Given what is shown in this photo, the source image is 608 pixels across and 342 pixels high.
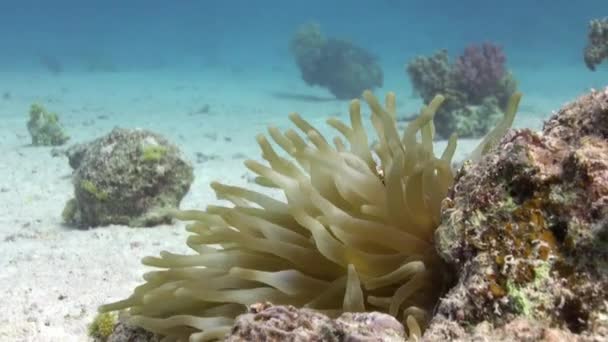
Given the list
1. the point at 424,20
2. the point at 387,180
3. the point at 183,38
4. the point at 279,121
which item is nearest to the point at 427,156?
the point at 387,180

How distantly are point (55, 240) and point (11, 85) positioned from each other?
1744 cm

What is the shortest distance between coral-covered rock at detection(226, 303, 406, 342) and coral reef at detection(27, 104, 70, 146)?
379 inches

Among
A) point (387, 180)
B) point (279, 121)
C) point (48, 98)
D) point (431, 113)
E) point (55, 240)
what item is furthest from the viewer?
point (48, 98)

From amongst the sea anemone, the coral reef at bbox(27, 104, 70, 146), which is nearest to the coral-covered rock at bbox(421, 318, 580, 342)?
the sea anemone

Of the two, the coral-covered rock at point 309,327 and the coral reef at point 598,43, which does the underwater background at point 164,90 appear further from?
the coral reef at point 598,43

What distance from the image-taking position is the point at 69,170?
8055 millimetres

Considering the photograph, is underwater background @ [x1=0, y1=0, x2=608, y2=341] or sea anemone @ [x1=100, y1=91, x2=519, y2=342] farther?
underwater background @ [x1=0, y1=0, x2=608, y2=341]

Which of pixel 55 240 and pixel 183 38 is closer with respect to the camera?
pixel 55 240

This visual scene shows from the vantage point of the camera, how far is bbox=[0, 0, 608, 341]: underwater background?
14.0 feet

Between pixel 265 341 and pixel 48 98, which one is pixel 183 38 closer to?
pixel 48 98

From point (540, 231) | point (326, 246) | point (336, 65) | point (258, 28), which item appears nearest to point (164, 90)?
point (336, 65)

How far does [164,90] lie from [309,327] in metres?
20.6

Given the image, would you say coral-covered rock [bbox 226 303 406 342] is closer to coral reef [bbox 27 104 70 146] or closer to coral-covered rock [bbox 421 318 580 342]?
coral-covered rock [bbox 421 318 580 342]

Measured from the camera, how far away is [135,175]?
217 inches
